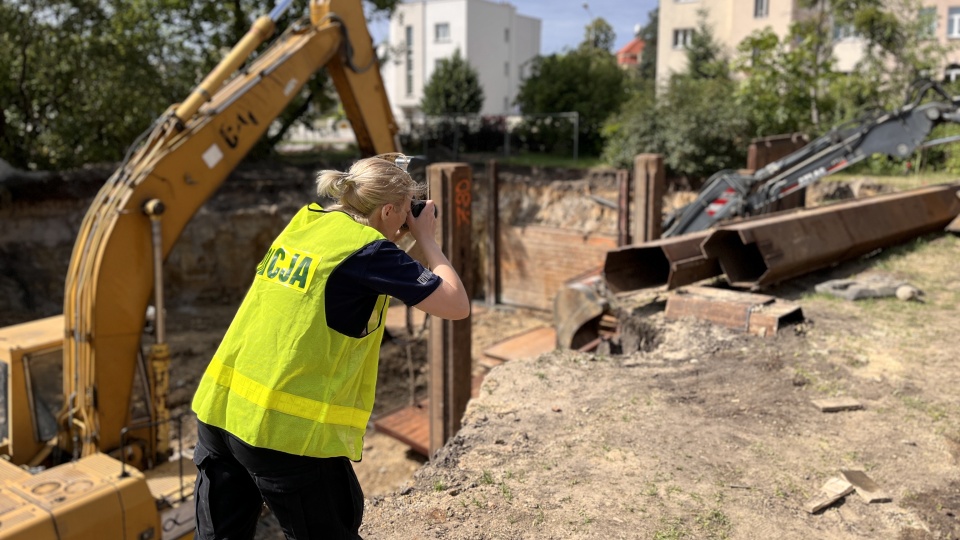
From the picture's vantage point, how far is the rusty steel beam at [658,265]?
6.99 meters

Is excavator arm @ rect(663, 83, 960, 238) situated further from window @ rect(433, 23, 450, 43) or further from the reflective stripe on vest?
window @ rect(433, 23, 450, 43)

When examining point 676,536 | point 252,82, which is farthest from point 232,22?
point 676,536

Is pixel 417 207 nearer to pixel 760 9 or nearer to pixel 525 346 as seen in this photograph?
pixel 525 346

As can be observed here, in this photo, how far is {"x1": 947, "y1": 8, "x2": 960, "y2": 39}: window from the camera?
2617cm

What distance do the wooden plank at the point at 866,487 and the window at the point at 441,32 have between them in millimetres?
44451

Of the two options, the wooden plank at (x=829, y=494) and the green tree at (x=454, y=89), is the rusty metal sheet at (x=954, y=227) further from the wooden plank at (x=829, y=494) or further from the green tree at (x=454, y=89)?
the green tree at (x=454, y=89)

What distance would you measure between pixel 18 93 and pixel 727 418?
1802 centimetres

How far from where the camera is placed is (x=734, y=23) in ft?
97.3

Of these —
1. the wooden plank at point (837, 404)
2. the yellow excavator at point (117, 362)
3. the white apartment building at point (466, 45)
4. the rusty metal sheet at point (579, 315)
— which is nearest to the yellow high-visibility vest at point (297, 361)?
the yellow excavator at point (117, 362)

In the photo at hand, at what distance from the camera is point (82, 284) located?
18.9ft

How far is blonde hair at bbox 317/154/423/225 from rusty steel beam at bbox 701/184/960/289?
5.22 m

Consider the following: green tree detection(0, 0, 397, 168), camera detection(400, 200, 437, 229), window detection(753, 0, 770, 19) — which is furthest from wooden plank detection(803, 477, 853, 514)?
window detection(753, 0, 770, 19)

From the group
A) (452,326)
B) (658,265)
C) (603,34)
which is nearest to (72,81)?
(452,326)

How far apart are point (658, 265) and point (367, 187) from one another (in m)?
5.67
